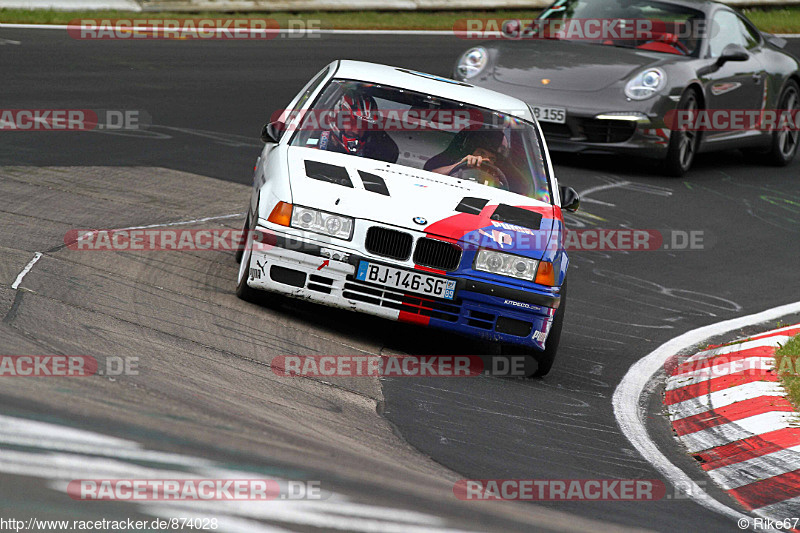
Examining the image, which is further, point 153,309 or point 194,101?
point 194,101

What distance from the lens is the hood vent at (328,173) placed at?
6723 mm

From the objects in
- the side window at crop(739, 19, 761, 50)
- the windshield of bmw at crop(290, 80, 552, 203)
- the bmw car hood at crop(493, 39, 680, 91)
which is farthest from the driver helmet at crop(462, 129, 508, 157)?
the side window at crop(739, 19, 761, 50)

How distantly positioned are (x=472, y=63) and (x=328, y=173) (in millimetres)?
5767

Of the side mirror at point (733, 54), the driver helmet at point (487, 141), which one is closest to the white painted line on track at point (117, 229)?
the driver helmet at point (487, 141)

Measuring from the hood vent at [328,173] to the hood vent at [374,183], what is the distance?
87 mm

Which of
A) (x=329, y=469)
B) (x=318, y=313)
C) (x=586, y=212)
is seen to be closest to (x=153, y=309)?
(x=318, y=313)

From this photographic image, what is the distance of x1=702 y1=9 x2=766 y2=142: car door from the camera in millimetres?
12773

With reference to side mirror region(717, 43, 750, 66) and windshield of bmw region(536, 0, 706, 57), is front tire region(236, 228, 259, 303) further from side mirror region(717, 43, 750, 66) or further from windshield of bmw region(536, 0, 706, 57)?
side mirror region(717, 43, 750, 66)

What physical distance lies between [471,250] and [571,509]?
2.01m

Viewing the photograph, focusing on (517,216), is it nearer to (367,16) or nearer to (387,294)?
(387,294)

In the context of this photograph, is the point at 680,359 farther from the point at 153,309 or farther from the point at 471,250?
the point at 153,309

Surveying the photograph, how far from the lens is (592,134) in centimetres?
1182

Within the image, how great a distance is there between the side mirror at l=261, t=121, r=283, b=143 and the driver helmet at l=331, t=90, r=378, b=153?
332mm

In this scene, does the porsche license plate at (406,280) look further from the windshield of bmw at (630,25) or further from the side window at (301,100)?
the windshield of bmw at (630,25)
